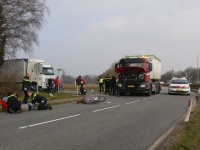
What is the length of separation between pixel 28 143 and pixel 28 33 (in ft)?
71.2

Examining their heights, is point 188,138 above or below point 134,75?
below

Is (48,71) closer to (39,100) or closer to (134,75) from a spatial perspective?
(134,75)

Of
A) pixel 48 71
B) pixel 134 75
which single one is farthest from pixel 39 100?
pixel 48 71

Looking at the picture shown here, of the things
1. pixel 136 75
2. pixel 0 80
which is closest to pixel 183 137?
pixel 136 75

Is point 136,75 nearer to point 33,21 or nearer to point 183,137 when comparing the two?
point 33,21

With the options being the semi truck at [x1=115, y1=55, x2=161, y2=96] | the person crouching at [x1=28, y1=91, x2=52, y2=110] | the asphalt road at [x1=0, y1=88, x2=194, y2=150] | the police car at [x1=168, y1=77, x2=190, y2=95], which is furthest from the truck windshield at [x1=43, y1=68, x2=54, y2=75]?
the asphalt road at [x1=0, y1=88, x2=194, y2=150]

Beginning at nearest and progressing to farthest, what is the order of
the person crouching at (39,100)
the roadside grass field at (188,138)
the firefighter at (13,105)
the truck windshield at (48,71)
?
the roadside grass field at (188,138) < the firefighter at (13,105) < the person crouching at (39,100) < the truck windshield at (48,71)

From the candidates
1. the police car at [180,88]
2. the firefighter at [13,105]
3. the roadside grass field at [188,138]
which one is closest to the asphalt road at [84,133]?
the roadside grass field at [188,138]

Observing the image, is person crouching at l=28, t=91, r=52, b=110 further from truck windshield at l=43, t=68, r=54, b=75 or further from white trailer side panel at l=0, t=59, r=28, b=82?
truck windshield at l=43, t=68, r=54, b=75

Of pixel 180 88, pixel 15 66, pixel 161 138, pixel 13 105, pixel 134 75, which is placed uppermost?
pixel 15 66

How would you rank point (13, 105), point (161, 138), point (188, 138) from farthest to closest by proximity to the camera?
point (13, 105) < point (161, 138) < point (188, 138)

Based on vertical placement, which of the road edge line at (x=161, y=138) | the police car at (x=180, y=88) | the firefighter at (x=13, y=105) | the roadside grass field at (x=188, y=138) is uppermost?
the police car at (x=180, y=88)

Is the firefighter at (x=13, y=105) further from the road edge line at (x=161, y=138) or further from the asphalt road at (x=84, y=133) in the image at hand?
the road edge line at (x=161, y=138)

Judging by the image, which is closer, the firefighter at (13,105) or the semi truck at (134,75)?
the firefighter at (13,105)
